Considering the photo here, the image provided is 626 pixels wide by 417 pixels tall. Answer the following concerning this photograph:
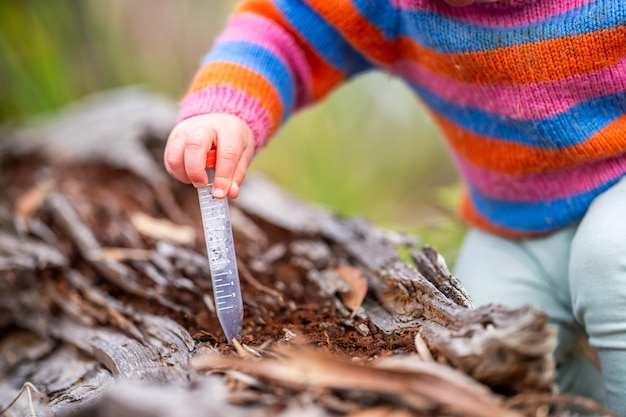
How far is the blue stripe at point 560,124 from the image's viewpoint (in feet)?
2.99

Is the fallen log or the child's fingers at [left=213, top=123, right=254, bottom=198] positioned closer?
the fallen log

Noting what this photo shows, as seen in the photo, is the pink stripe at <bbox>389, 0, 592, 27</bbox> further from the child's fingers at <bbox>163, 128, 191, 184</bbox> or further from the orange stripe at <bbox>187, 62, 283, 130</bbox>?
the child's fingers at <bbox>163, 128, 191, 184</bbox>

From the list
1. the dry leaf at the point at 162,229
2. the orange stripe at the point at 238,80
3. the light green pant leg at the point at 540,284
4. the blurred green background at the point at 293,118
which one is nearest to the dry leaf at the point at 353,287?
the light green pant leg at the point at 540,284

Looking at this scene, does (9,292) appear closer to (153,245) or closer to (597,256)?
(153,245)

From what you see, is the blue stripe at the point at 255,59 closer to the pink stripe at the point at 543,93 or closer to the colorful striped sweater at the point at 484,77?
the colorful striped sweater at the point at 484,77

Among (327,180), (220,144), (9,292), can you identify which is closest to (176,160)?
(220,144)

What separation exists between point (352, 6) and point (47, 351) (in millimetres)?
789

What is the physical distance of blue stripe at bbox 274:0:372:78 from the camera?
3.46ft

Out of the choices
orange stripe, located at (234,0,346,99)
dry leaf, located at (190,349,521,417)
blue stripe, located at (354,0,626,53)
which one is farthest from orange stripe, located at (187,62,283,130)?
dry leaf, located at (190,349,521,417)

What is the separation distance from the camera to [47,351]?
117 centimetres

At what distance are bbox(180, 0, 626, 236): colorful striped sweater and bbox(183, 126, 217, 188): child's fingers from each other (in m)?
0.09

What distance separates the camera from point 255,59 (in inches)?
40.1

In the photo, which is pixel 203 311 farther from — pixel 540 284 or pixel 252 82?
pixel 540 284

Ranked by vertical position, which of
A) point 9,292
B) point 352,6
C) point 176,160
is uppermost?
point 352,6
